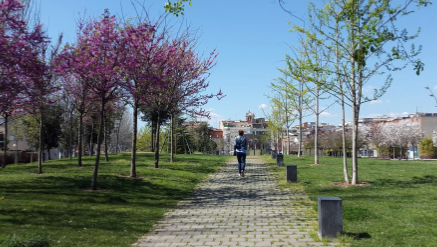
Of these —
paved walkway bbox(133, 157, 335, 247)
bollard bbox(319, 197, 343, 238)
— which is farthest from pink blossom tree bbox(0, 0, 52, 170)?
bollard bbox(319, 197, 343, 238)

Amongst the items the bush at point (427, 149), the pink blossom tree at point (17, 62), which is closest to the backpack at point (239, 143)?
the pink blossom tree at point (17, 62)

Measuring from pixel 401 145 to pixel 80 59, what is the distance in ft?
219

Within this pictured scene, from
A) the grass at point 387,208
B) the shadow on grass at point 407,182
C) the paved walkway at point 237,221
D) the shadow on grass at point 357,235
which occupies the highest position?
the shadow on grass at point 407,182

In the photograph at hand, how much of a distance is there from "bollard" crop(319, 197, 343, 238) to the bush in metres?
72.9

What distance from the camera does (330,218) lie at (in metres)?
6.47

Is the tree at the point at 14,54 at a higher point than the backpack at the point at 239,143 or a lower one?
higher

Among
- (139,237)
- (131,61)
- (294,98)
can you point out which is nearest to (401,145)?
(294,98)

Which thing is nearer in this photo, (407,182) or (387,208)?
(387,208)

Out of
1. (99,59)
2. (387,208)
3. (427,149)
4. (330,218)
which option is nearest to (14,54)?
(99,59)

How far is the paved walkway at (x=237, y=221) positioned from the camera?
651cm

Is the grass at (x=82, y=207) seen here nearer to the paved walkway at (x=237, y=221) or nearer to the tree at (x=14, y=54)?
the paved walkway at (x=237, y=221)

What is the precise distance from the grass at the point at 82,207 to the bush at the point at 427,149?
6745 centimetres

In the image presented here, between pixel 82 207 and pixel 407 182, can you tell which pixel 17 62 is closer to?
pixel 82 207

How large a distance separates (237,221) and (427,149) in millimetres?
72714
